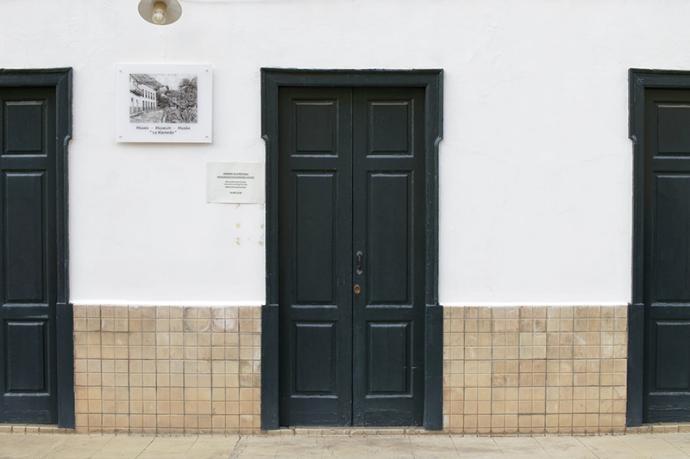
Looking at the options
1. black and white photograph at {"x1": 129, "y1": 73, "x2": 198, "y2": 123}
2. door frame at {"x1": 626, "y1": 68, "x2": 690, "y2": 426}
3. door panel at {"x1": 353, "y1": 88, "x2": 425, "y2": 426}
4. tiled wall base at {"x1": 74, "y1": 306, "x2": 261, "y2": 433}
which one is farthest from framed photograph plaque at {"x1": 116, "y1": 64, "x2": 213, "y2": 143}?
door frame at {"x1": 626, "y1": 68, "x2": 690, "y2": 426}

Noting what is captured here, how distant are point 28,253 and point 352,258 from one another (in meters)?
2.74

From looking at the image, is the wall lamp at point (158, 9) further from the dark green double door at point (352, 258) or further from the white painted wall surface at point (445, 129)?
the dark green double door at point (352, 258)

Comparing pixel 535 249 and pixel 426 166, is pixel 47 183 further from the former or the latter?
pixel 535 249

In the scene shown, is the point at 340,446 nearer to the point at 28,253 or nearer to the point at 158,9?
the point at 28,253

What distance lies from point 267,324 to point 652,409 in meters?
3.36

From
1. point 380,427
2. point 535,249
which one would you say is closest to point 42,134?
point 380,427

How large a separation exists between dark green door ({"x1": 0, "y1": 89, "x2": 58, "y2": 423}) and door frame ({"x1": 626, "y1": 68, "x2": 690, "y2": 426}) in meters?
4.83

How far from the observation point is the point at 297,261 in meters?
7.05

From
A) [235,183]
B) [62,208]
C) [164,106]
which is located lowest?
[62,208]

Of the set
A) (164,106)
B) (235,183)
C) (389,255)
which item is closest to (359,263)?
(389,255)

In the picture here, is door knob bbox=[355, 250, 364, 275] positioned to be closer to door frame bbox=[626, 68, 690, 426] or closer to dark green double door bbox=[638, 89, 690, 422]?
door frame bbox=[626, 68, 690, 426]

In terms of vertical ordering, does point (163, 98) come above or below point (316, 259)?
above

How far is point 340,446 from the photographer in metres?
6.66

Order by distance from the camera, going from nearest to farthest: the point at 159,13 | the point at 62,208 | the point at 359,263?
1. the point at 159,13
2. the point at 62,208
3. the point at 359,263
